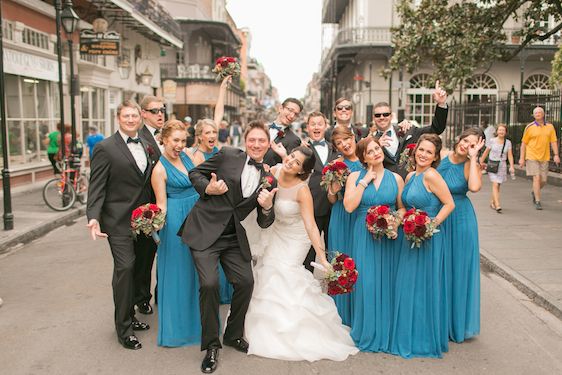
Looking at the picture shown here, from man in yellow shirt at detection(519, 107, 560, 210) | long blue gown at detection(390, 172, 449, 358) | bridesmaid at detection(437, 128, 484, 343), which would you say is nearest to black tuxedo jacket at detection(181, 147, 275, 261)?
long blue gown at detection(390, 172, 449, 358)

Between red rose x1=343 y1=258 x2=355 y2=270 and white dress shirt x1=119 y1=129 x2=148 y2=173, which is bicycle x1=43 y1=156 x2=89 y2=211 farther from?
red rose x1=343 y1=258 x2=355 y2=270

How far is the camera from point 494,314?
6.00 metres

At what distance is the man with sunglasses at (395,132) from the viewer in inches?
246

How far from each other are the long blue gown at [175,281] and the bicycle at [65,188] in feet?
27.6

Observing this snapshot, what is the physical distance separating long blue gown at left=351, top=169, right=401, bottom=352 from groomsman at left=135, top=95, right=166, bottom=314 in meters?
2.11

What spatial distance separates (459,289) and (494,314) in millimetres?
1218

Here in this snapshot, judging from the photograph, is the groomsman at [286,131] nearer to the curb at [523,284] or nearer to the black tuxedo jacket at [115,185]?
the black tuxedo jacket at [115,185]

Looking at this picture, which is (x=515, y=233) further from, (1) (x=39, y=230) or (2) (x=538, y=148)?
(1) (x=39, y=230)

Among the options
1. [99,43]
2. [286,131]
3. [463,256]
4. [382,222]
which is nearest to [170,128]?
[382,222]

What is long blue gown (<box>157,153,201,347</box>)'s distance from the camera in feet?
16.4

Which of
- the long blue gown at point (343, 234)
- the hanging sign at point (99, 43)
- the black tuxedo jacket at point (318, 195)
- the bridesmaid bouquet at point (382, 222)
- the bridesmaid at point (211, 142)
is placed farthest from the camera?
the hanging sign at point (99, 43)

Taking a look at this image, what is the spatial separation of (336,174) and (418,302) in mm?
1293

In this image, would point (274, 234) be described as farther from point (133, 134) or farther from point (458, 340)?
point (458, 340)

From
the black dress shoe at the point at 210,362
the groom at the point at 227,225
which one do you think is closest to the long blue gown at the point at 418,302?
the groom at the point at 227,225
